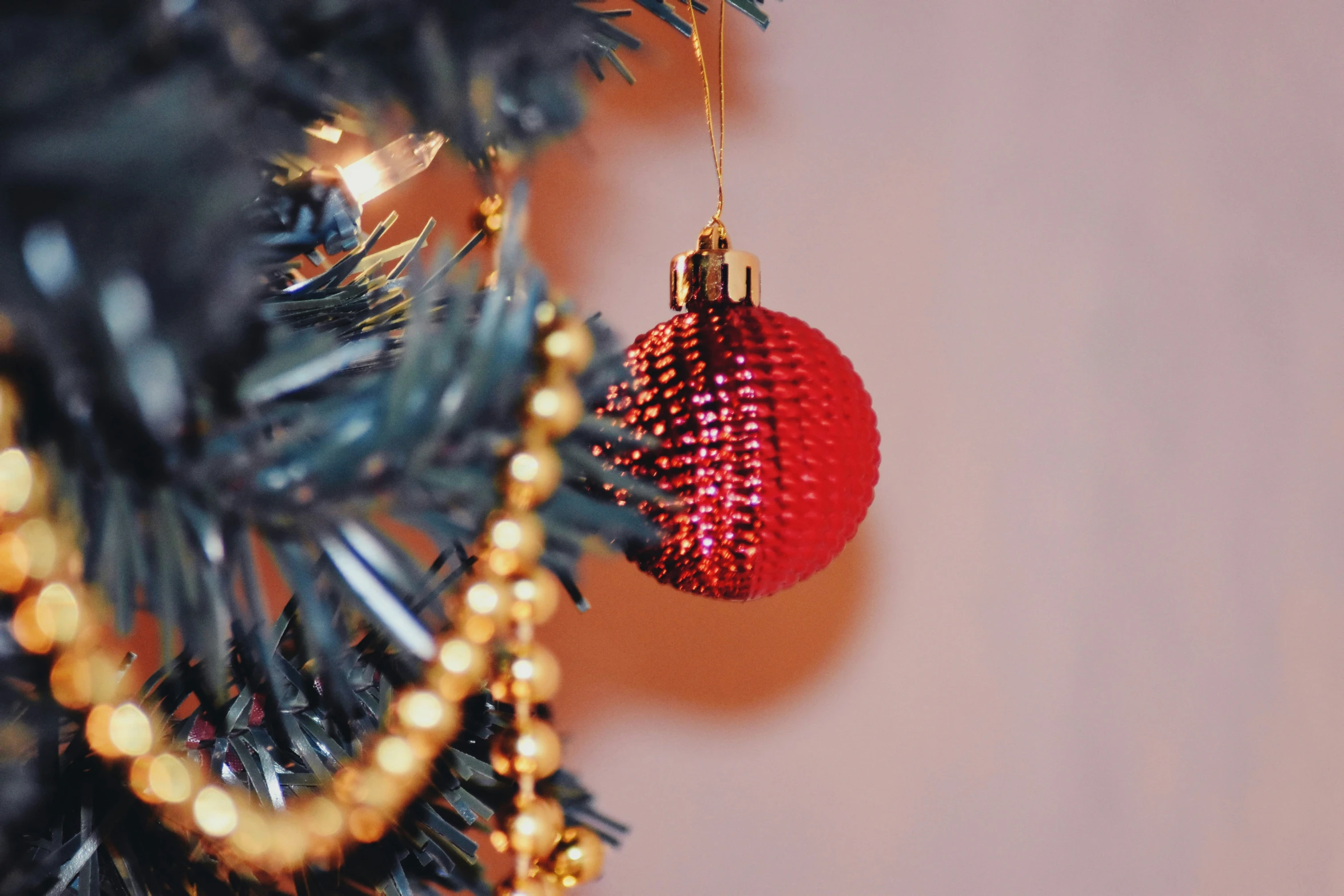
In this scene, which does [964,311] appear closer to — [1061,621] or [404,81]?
[1061,621]

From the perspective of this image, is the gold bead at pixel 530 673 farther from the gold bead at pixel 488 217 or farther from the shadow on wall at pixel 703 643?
the shadow on wall at pixel 703 643

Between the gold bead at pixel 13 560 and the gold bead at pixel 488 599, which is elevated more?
the gold bead at pixel 488 599

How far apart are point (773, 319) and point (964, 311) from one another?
438 mm

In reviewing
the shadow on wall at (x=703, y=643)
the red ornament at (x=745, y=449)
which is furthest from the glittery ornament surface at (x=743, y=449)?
the shadow on wall at (x=703, y=643)

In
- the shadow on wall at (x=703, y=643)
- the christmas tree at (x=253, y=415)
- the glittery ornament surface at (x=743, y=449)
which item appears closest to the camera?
the christmas tree at (x=253, y=415)

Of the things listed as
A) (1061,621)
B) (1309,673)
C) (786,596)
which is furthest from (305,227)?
(1309,673)

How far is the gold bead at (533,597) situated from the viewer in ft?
0.60

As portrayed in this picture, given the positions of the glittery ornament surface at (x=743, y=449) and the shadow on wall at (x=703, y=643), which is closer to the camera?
the glittery ornament surface at (x=743, y=449)

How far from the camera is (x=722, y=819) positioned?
2.21 feet

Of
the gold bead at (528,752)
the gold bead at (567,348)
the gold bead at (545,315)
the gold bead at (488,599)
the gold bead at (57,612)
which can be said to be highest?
the gold bead at (545,315)

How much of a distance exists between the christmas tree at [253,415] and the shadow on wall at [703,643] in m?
0.44

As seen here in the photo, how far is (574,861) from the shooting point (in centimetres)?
22

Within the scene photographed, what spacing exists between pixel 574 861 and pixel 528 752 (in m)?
0.03

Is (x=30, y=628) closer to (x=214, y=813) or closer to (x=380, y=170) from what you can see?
(x=214, y=813)
